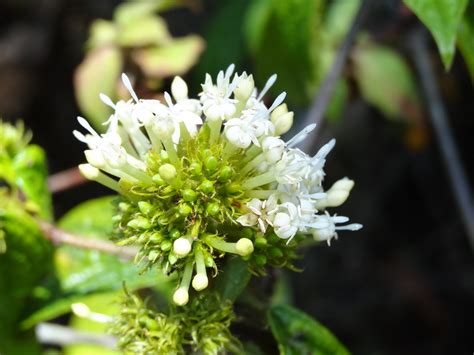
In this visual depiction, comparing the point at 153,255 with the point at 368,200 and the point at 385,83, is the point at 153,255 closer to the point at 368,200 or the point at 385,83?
the point at 385,83

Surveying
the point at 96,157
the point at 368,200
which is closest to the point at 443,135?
the point at 368,200

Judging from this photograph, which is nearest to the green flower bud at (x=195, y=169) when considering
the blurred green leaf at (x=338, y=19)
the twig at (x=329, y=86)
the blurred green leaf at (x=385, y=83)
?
the twig at (x=329, y=86)

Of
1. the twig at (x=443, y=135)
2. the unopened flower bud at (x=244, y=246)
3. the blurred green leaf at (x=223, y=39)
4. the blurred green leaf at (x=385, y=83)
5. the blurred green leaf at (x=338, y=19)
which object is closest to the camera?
the unopened flower bud at (x=244, y=246)

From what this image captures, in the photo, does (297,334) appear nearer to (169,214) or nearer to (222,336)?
(222,336)

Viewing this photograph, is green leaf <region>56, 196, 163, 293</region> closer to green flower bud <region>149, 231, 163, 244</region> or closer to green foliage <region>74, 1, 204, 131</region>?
green flower bud <region>149, 231, 163, 244</region>

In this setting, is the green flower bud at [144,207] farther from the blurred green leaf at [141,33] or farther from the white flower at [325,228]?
the blurred green leaf at [141,33]

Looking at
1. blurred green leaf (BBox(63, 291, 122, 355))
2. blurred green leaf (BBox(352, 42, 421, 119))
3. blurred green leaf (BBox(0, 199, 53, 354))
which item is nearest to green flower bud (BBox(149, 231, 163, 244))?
blurred green leaf (BBox(0, 199, 53, 354))

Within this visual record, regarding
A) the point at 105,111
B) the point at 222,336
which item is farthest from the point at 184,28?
the point at 222,336
